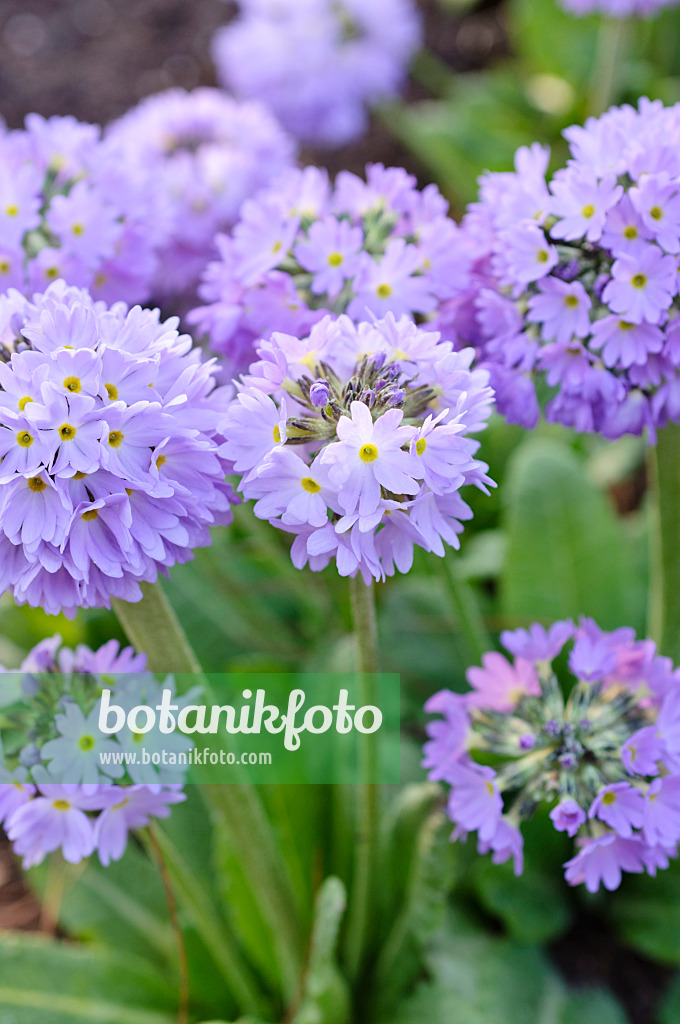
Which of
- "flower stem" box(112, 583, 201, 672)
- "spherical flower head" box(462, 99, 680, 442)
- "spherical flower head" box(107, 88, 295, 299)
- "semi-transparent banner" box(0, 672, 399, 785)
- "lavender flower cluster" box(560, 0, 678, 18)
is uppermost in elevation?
"lavender flower cluster" box(560, 0, 678, 18)

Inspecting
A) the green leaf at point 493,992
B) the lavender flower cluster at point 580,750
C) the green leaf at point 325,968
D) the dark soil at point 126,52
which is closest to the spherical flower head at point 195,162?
the lavender flower cluster at point 580,750

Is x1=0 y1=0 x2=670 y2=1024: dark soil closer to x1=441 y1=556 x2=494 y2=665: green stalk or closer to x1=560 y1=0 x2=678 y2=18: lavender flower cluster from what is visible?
x1=560 y1=0 x2=678 y2=18: lavender flower cluster

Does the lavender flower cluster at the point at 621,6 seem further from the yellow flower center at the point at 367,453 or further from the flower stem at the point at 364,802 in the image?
the yellow flower center at the point at 367,453

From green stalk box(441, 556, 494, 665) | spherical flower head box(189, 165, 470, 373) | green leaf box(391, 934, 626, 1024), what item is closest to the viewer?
spherical flower head box(189, 165, 470, 373)

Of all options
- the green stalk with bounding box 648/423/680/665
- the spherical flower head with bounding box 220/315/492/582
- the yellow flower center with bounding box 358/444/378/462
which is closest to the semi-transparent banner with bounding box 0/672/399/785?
the spherical flower head with bounding box 220/315/492/582

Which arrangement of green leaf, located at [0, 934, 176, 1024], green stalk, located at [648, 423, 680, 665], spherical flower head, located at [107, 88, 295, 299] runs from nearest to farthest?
green stalk, located at [648, 423, 680, 665] < green leaf, located at [0, 934, 176, 1024] < spherical flower head, located at [107, 88, 295, 299]

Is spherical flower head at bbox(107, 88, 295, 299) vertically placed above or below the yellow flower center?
above
